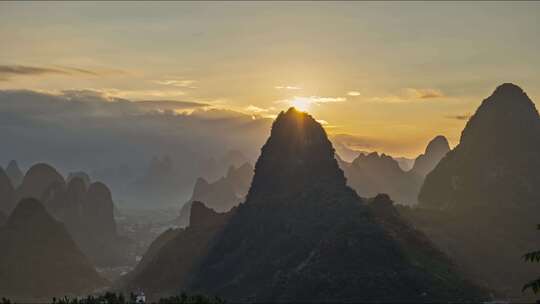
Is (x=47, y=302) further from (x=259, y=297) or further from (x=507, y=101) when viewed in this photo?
(x=507, y=101)

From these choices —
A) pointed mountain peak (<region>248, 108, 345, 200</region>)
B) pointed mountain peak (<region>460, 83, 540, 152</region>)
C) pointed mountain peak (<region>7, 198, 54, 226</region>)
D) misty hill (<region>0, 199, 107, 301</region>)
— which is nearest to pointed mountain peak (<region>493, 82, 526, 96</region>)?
pointed mountain peak (<region>460, 83, 540, 152</region>)

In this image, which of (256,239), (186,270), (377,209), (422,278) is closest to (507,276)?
(377,209)

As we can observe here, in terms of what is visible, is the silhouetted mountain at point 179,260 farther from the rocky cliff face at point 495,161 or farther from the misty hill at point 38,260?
the rocky cliff face at point 495,161

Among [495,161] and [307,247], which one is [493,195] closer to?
[495,161]

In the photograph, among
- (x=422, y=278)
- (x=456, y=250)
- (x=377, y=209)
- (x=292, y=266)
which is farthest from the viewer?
(x=456, y=250)

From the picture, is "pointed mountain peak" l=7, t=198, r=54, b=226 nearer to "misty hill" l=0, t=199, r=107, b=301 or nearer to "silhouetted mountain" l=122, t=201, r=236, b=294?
"misty hill" l=0, t=199, r=107, b=301

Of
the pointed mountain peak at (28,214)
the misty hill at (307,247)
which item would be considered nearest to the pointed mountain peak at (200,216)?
the misty hill at (307,247)
